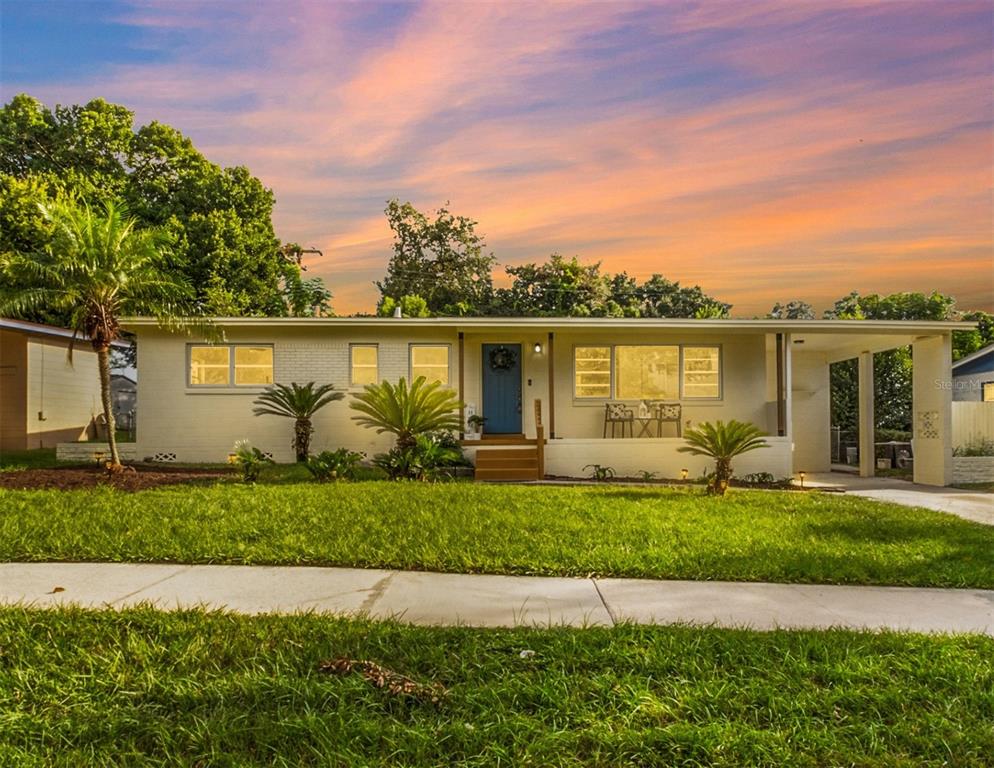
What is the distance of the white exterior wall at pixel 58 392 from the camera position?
16.3 meters

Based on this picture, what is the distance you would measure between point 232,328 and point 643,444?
8.59 metres

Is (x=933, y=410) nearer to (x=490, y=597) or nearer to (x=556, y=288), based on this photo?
(x=490, y=597)

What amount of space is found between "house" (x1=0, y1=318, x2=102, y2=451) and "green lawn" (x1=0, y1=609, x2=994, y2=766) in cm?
1418

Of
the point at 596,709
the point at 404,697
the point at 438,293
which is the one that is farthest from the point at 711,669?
the point at 438,293

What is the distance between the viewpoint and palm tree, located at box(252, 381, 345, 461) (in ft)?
43.3

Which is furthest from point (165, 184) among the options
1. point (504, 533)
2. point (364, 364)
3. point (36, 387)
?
point (504, 533)

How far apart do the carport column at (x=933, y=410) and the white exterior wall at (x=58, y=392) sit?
18.1 meters

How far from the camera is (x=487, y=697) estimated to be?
3.04 metres

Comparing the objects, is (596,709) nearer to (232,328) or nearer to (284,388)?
(284,388)

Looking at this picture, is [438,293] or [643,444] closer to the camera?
[643,444]

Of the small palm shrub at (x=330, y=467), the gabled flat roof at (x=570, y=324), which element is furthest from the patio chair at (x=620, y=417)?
the small palm shrub at (x=330, y=467)

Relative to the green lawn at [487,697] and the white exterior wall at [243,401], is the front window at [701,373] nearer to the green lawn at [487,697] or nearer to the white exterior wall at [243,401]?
the white exterior wall at [243,401]

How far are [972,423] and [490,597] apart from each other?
560 inches

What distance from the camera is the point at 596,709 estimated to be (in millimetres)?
2967
